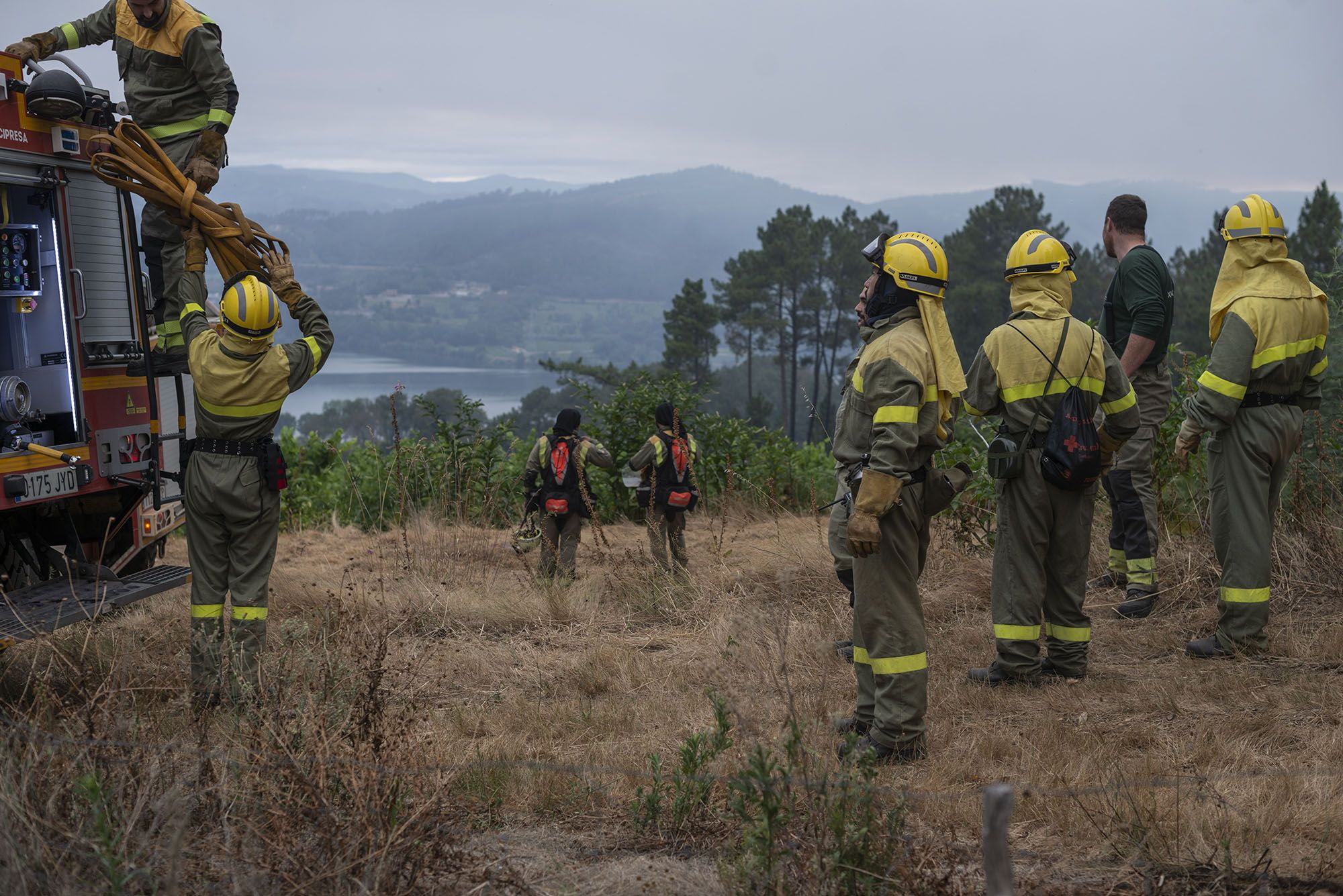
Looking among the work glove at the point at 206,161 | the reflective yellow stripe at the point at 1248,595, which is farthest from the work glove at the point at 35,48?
the reflective yellow stripe at the point at 1248,595

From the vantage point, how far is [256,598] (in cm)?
529

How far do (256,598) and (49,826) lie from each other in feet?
6.97

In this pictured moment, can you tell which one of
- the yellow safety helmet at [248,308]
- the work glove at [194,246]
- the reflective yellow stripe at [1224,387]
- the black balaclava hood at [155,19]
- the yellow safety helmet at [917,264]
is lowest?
the reflective yellow stripe at [1224,387]

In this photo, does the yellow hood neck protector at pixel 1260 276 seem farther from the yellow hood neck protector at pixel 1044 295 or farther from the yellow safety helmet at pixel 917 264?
the yellow safety helmet at pixel 917 264

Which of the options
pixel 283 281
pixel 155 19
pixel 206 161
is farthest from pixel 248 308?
pixel 155 19

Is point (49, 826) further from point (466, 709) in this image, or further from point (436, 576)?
point (436, 576)

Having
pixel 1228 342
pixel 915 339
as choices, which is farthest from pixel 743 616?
pixel 1228 342

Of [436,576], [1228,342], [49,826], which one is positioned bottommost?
[436,576]

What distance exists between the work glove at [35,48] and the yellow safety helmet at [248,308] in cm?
158

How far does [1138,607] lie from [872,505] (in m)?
3.02

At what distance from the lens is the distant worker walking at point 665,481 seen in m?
8.62

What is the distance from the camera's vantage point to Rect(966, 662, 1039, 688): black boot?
527 cm

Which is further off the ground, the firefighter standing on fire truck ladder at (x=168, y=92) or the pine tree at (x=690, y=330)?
the firefighter standing on fire truck ladder at (x=168, y=92)

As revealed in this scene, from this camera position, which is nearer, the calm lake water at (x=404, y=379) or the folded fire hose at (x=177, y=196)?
the folded fire hose at (x=177, y=196)
